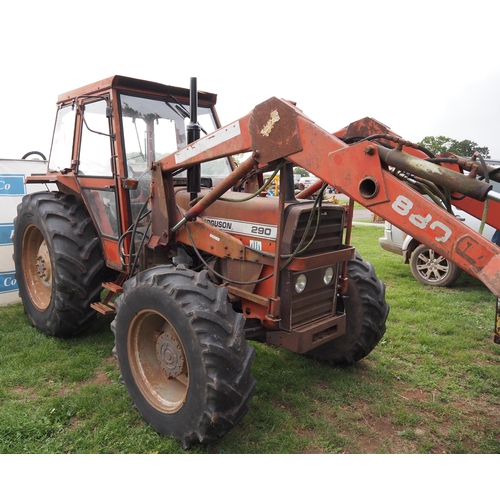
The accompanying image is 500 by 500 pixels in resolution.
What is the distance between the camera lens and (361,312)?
12.1 ft

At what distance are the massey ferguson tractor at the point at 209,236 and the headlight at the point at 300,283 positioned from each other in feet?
0.06

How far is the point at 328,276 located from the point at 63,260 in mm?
2495

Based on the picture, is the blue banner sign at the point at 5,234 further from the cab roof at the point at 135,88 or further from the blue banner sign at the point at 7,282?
the cab roof at the point at 135,88

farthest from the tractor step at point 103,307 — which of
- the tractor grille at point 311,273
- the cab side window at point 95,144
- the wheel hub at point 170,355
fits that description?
the tractor grille at point 311,273

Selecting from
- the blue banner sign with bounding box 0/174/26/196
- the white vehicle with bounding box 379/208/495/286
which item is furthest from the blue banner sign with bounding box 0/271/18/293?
the white vehicle with bounding box 379/208/495/286

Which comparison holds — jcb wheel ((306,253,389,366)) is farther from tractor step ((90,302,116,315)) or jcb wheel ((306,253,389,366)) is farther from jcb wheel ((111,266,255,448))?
tractor step ((90,302,116,315))

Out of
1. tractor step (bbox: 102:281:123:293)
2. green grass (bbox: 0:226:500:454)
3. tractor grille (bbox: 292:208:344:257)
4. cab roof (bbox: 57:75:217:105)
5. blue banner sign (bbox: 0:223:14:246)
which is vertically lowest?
green grass (bbox: 0:226:500:454)

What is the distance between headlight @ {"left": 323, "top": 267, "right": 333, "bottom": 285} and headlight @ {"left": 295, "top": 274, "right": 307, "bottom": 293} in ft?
0.85

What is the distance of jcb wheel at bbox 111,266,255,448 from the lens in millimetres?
2562

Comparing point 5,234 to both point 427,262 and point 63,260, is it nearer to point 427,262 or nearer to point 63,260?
point 63,260

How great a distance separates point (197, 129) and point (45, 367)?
252 centimetres

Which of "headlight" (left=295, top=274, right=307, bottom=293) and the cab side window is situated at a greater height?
the cab side window

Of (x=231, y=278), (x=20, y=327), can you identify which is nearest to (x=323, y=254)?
(x=231, y=278)

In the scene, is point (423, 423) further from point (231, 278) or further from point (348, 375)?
Result: point (231, 278)
